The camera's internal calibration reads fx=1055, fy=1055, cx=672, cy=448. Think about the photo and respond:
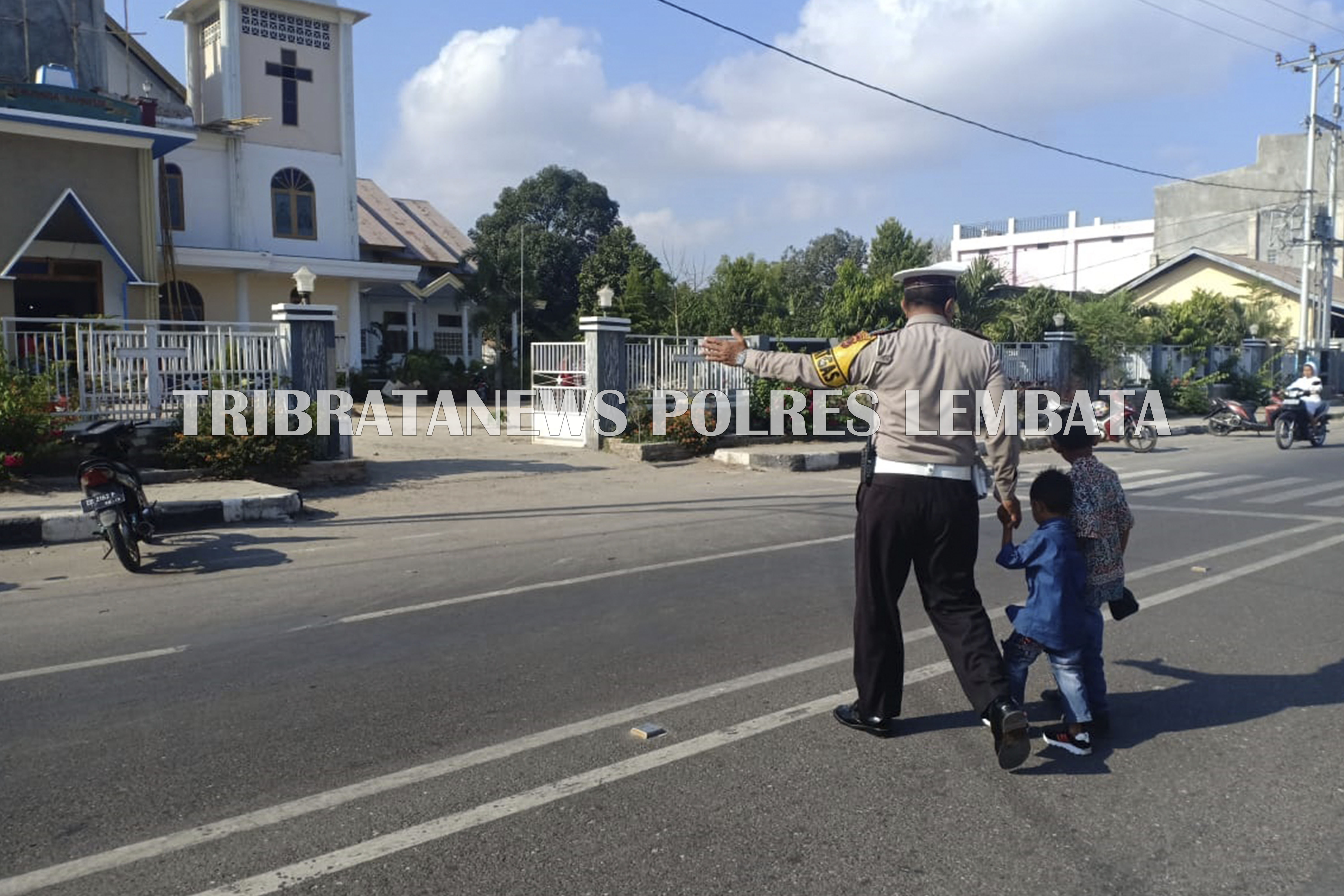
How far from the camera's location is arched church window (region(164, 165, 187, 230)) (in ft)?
81.2

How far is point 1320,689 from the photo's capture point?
5098 mm

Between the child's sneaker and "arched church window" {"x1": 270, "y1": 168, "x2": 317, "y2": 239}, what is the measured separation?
26040 millimetres

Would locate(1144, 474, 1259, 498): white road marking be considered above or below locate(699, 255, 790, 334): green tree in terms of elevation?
below

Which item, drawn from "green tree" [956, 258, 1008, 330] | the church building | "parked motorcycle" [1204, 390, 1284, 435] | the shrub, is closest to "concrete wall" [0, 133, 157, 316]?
the church building

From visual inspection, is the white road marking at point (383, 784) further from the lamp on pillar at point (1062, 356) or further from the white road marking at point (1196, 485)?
the lamp on pillar at point (1062, 356)

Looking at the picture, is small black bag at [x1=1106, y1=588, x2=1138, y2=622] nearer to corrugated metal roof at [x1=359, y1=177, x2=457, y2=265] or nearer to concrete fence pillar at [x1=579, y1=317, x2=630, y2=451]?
concrete fence pillar at [x1=579, y1=317, x2=630, y2=451]

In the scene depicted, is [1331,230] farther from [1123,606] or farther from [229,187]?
[1123,606]

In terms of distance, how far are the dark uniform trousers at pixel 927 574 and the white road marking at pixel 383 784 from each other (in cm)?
71

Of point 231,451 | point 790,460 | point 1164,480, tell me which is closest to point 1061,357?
point 1164,480

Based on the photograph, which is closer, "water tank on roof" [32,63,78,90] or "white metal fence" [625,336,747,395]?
"white metal fence" [625,336,747,395]

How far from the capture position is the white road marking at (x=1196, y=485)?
1272cm

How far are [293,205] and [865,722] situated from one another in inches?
1025

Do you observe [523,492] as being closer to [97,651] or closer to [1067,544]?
[97,651]

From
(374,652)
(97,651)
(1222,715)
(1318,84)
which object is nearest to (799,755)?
(1222,715)
